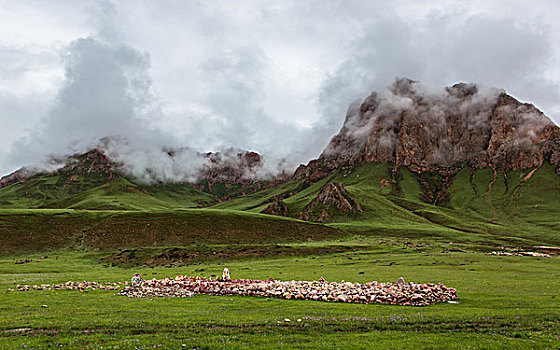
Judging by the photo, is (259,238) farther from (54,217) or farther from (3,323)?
(3,323)

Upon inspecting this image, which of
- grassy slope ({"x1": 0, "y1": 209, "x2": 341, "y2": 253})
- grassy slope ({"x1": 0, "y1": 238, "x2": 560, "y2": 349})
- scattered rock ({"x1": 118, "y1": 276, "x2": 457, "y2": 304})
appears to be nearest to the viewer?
grassy slope ({"x1": 0, "y1": 238, "x2": 560, "y2": 349})

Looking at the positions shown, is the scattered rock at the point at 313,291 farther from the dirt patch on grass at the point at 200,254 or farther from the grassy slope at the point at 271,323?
the dirt patch on grass at the point at 200,254

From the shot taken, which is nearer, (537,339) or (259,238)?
(537,339)

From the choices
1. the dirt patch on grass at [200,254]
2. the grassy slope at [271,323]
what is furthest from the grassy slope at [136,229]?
the grassy slope at [271,323]

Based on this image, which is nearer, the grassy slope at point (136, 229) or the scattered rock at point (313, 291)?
the scattered rock at point (313, 291)

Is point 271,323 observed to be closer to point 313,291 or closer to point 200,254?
point 313,291

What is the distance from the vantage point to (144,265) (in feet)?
258

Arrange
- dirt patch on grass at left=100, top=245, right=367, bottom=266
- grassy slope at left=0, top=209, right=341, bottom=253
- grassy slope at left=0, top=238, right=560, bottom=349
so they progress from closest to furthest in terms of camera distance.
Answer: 1. grassy slope at left=0, top=238, right=560, bottom=349
2. dirt patch on grass at left=100, top=245, right=367, bottom=266
3. grassy slope at left=0, top=209, right=341, bottom=253

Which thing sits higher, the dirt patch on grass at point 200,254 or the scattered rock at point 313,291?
the scattered rock at point 313,291

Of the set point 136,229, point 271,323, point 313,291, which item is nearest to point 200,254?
point 136,229

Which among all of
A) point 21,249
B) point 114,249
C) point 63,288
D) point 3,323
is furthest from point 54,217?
point 3,323

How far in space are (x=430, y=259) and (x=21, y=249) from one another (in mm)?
112621

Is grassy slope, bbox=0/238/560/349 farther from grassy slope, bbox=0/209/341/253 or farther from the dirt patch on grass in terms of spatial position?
grassy slope, bbox=0/209/341/253

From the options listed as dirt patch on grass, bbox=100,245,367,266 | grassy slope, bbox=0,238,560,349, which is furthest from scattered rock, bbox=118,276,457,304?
dirt patch on grass, bbox=100,245,367,266
